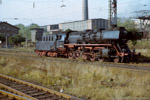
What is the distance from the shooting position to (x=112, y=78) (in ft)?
35.2

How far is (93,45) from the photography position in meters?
18.9

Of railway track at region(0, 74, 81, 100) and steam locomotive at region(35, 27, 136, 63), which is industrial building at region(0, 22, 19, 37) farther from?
railway track at region(0, 74, 81, 100)

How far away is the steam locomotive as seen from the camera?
17266mm

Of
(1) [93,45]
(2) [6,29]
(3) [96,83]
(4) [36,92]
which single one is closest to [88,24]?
(2) [6,29]

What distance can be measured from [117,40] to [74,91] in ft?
35.0

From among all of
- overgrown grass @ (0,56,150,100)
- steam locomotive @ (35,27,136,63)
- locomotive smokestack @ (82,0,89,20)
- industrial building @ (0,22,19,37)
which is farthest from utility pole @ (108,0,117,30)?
industrial building @ (0,22,19,37)

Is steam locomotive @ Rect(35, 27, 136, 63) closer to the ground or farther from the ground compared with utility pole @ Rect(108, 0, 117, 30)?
closer to the ground

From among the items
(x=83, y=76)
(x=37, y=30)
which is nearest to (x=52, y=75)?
(x=83, y=76)

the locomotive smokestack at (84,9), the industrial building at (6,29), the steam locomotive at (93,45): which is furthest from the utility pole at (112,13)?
the industrial building at (6,29)

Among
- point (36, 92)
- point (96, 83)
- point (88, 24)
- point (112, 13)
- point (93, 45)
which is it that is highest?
point (88, 24)

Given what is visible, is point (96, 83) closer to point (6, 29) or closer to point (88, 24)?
point (88, 24)

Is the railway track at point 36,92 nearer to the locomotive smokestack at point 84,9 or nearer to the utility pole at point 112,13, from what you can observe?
the utility pole at point 112,13

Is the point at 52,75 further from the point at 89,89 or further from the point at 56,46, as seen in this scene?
the point at 56,46

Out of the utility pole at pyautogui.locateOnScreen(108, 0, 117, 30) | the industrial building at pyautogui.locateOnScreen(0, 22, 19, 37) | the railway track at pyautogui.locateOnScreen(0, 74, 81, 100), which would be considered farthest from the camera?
the industrial building at pyautogui.locateOnScreen(0, 22, 19, 37)
